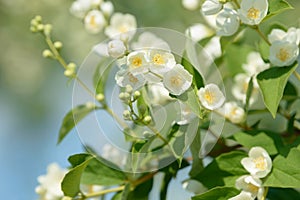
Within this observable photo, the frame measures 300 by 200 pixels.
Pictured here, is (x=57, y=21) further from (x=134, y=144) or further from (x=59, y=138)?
(x=134, y=144)

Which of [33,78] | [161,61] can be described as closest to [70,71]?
[161,61]

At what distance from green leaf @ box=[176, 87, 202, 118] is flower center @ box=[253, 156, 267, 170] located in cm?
13

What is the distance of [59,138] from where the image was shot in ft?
3.84

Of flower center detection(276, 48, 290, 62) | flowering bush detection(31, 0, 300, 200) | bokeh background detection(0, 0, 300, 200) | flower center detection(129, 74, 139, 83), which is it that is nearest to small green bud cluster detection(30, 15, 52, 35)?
flowering bush detection(31, 0, 300, 200)

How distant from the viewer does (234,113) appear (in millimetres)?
1120

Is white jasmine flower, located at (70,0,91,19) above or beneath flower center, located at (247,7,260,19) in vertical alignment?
above

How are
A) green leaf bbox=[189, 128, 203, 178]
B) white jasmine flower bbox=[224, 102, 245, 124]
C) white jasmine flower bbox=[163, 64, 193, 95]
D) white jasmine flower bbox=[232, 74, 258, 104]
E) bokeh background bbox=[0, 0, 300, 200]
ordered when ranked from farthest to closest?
bokeh background bbox=[0, 0, 300, 200] → white jasmine flower bbox=[232, 74, 258, 104] → white jasmine flower bbox=[224, 102, 245, 124] → green leaf bbox=[189, 128, 203, 178] → white jasmine flower bbox=[163, 64, 193, 95]

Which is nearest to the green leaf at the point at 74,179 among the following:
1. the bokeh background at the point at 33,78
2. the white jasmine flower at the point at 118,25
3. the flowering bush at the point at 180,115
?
the flowering bush at the point at 180,115

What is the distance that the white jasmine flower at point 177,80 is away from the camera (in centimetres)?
91

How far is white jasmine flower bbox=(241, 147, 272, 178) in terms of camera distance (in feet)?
3.18

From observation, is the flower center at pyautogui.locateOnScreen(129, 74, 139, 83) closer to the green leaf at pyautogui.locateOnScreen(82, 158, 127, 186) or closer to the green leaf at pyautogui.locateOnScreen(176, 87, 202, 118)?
the green leaf at pyautogui.locateOnScreen(176, 87, 202, 118)

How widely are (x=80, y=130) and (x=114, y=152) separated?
0.08 meters

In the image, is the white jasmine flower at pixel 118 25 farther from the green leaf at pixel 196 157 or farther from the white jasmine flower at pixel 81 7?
the green leaf at pixel 196 157

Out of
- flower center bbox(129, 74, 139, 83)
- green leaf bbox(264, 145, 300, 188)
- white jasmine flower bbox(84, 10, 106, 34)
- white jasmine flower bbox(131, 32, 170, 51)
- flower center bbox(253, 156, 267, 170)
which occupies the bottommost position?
green leaf bbox(264, 145, 300, 188)
